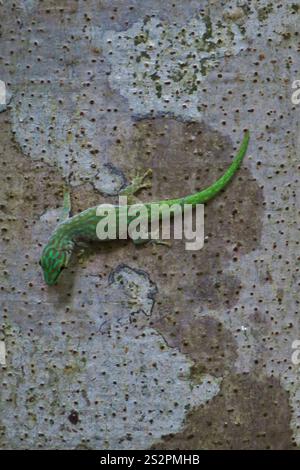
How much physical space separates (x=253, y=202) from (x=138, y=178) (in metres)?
0.27

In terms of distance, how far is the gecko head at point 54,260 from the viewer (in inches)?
50.5

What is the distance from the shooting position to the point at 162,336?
1.33 meters

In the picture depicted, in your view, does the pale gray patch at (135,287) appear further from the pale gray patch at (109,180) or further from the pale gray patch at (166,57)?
the pale gray patch at (166,57)

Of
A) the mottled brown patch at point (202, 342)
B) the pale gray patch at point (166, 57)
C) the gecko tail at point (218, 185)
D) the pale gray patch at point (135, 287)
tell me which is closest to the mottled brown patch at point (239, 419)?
the mottled brown patch at point (202, 342)

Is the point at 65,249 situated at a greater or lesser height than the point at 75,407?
greater

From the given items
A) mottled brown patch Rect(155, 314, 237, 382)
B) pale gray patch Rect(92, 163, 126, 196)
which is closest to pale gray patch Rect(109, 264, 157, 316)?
mottled brown patch Rect(155, 314, 237, 382)

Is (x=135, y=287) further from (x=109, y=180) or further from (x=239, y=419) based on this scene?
(x=239, y=419)

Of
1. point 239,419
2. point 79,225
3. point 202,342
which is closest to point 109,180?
point 79,225

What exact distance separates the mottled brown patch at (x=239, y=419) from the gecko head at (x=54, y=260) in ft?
1.52

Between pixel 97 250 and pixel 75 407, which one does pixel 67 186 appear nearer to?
pixel 97 250

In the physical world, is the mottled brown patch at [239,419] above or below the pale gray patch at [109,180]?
below

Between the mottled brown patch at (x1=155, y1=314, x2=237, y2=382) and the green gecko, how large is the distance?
224 mm

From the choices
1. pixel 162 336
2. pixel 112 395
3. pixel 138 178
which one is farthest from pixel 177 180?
pixel 112 395

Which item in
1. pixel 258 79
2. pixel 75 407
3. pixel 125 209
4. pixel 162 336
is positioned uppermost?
pixel 258 79
